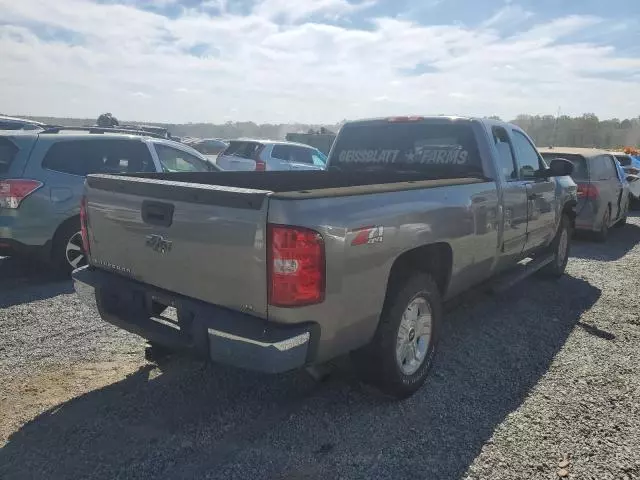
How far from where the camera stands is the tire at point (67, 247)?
5.98m

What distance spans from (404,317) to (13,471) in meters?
2.38

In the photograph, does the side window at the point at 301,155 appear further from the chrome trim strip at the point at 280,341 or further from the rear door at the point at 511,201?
→ the chrome trim strip at the point at 280,341

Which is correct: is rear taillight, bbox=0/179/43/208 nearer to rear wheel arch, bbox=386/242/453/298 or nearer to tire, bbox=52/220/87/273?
tire, bbox=52/220/87/273

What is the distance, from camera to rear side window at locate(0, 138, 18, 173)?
5.69 m

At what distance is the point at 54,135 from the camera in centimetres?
612

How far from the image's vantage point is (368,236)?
2.89m

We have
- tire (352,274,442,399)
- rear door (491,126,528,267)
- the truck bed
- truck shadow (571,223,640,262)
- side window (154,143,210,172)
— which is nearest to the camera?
the truck bed

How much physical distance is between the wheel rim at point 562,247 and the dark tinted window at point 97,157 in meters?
5.42

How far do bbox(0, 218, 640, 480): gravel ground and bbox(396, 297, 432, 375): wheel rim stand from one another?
0.25 meters

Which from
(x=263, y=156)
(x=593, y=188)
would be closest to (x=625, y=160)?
(x=593, y=188)

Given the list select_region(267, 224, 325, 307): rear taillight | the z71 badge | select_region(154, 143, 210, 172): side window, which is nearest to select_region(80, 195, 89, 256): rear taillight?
select_region(267, 224, 325, 307): rear taillight

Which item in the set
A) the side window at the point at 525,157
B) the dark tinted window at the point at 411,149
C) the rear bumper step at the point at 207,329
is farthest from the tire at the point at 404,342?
the side window at the point at 525,157

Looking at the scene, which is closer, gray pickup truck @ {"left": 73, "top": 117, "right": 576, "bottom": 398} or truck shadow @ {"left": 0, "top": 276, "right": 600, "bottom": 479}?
gray pickup truck @ {"left": 73, "top": 117, "right": 576, "bottom": 398}

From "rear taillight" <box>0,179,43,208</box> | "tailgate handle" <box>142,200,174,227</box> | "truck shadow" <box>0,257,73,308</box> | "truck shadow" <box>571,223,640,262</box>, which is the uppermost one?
"tailgate handle" <box>142,200,174,227</box>
